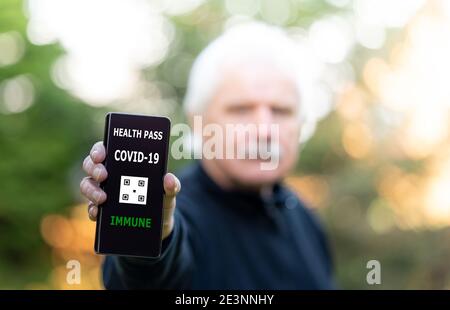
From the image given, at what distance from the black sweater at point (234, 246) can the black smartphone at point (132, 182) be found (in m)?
0.12

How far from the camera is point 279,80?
138 centimetres

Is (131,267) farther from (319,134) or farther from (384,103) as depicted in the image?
(319,134)

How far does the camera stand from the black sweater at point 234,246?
1134 millimetres

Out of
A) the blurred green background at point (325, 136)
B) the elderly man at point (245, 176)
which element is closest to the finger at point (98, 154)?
the elderly man at point (245, 176)

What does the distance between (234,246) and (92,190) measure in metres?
0.54

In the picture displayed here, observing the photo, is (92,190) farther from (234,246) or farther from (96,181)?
(234,246)

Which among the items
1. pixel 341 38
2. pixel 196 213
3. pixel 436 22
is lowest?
pixel 196 213

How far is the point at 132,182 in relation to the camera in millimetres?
940

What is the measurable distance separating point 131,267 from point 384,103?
15.0ft

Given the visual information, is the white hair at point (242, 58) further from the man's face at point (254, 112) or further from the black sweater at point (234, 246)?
the black sweater at point (234, 246)

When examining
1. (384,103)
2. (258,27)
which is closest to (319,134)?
(384,103)

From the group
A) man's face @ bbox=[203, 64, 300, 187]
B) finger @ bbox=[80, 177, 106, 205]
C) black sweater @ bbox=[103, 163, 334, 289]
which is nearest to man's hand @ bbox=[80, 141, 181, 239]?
finger @ bbox=[80, 177, 106, 205]

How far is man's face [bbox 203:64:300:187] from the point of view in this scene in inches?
53.2
